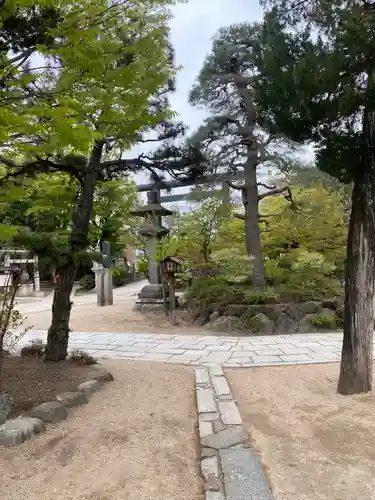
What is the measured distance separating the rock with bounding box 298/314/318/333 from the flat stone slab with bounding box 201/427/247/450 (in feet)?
14.8

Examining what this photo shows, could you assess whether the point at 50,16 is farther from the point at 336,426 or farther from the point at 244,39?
the point at 244,39

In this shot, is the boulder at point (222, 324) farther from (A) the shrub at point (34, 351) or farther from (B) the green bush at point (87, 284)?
(B) the green bush at point (87, 284)

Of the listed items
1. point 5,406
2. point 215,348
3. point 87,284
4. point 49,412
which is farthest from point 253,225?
point 87,284

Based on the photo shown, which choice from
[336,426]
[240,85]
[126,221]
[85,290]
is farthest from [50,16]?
[85,290]

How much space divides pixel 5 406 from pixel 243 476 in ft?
6.61

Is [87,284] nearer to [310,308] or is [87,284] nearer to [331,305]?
[310,308]

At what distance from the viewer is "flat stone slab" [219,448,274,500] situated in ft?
6.42

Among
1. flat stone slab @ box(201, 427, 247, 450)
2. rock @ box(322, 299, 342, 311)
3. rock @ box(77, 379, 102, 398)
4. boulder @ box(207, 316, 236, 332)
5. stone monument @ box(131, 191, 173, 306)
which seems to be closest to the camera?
flat stone slab @ box(201, 427, 247, 450)

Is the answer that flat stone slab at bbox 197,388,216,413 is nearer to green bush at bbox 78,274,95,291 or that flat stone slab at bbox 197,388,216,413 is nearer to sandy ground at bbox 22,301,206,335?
sandy ground at bbox 22,301,206,335

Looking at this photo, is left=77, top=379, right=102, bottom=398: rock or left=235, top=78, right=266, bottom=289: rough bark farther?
left=235, top=78, right=266, bottom=289: rough bark

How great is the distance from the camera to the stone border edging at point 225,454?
78.9 inches

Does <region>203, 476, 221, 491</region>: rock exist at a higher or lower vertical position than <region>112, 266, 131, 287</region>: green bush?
lower

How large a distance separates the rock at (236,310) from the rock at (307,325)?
1132 millimetres

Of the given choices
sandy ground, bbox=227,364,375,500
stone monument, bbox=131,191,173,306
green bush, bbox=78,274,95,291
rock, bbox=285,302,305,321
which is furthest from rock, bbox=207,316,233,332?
green bush, bbox=78,274,95,291
